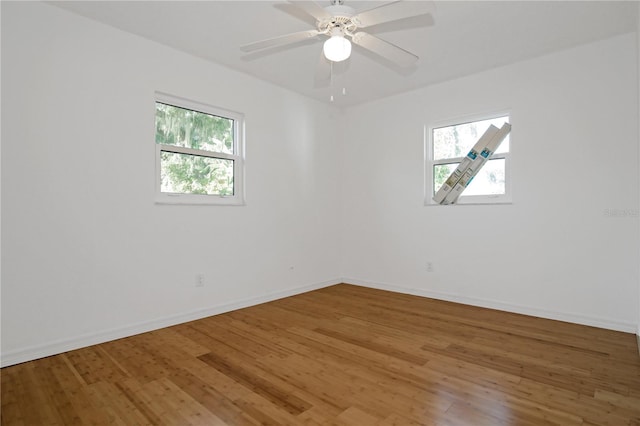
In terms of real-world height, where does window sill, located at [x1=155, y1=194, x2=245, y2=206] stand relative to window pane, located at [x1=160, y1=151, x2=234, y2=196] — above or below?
below

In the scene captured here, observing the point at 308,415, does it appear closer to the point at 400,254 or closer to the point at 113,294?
the point at 113,294

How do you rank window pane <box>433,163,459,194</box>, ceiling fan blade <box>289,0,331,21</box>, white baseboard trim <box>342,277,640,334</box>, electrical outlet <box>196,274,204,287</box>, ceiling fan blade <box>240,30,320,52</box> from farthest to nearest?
1. window pane <box>433,163,459,194</box>
2. electrical outlet <box>196,274,204,287</box>
3. white baseboard trim <box>342,277,640,334</box>
4. ceiling fan blade <box>240,30,320,52</box>
5. ceiling fan blade <box>289,0,331,21</box>

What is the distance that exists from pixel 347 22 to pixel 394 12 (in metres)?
0.31

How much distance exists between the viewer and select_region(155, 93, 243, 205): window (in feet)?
10.8

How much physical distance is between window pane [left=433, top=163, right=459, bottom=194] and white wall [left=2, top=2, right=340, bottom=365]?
7.00 ft

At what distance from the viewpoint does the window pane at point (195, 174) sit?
331 cm

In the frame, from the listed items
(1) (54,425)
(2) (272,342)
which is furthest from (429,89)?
(1) (54,425)

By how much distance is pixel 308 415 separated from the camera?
1763 mm

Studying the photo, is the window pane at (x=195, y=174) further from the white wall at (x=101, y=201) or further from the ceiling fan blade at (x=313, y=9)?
the ceiling fan blade at (x=313, y=9)

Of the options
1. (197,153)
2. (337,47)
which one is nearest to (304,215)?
(197,153)

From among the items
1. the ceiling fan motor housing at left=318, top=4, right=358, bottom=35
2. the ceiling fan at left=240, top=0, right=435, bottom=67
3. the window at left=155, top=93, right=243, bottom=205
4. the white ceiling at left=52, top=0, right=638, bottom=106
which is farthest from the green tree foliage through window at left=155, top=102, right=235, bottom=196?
the ceiling fan motor housing at left=318, top=4, right=358, bottom=35

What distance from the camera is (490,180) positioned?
3867mm

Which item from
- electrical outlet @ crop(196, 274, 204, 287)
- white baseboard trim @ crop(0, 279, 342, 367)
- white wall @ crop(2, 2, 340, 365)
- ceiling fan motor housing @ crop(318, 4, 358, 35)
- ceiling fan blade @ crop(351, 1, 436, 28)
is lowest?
white baseboard trim @ crop(0, 279, 342, 367)

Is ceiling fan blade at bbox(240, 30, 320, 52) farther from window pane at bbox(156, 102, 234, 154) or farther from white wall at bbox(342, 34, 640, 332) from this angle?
white wall at bbox(342, 34, 640, 332)
